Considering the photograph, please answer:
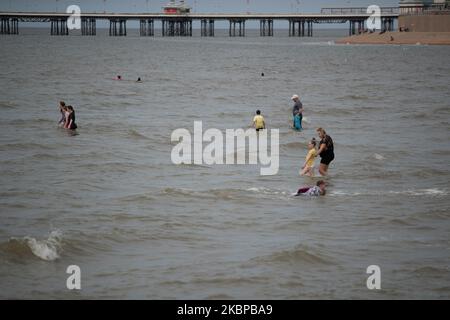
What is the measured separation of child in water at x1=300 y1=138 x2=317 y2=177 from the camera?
22156 mm

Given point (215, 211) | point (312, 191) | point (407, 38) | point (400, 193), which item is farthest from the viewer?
point (407, 38)

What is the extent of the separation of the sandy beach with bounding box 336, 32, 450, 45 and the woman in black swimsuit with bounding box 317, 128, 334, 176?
107935 mm

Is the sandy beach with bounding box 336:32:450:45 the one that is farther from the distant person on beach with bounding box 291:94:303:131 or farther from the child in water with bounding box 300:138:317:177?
the child in water with bounding box 300:138:317:177

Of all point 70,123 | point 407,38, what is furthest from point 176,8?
point 70,123

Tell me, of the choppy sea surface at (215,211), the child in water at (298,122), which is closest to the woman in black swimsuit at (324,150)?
the choppy sea surface at (215,211)

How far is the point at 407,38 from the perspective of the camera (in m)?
134

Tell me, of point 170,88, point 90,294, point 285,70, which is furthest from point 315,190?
point 285,70

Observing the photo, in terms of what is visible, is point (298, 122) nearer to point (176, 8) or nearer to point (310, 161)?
point (310, 161)

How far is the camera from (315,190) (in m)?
19.9

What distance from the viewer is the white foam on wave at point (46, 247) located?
49.1 feet

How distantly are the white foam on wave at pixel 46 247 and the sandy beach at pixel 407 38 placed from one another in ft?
381

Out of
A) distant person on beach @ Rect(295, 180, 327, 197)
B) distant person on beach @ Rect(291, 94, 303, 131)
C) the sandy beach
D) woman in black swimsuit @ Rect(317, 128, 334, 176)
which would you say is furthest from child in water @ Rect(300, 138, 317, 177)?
the sandy beach

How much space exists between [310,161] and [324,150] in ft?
1.87
